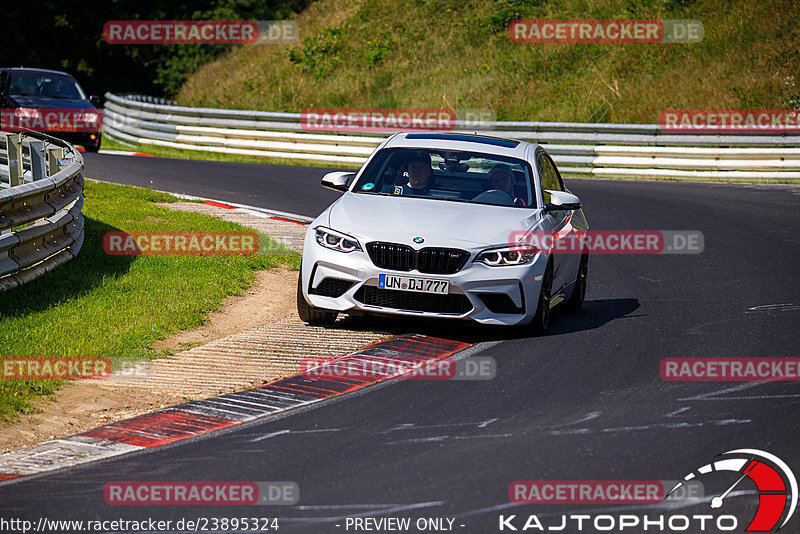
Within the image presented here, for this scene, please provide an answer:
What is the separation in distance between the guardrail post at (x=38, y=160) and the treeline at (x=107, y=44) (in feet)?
121

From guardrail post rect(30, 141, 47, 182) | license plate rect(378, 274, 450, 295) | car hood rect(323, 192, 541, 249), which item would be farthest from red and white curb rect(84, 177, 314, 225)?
license plate rect(378, 274, 450, 295)

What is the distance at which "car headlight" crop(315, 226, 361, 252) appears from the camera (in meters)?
9.30

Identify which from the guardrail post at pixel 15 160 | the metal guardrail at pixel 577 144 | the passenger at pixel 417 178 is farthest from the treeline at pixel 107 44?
the passenger at pixel 417 178

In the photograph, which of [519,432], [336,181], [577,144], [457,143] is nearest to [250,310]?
[336,181]

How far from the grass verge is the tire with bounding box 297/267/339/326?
0.93m

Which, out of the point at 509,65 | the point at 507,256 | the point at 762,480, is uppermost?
the point at 509,65

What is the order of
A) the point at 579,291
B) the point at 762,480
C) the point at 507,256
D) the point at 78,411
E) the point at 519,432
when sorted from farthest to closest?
the point at 579,291, the point at 507,256, the point at 78,411, the point at 519,432, the point at 762,480

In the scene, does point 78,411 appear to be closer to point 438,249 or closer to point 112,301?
point 112,301

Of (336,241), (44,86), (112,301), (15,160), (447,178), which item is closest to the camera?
(336,241)

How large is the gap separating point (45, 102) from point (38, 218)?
16292 mm

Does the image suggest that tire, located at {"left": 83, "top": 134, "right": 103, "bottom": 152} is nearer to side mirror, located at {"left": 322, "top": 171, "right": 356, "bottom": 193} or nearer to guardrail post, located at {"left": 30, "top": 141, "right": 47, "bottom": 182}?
guardrail post, located at {"left": 30, "top": 141, "right": 47, "bottom": 182}

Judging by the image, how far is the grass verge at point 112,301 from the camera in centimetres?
819

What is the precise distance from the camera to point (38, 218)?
10188 millimetres

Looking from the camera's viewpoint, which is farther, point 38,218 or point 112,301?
point 38,218
